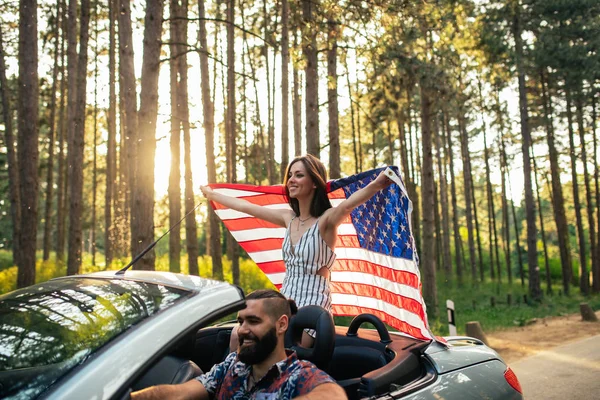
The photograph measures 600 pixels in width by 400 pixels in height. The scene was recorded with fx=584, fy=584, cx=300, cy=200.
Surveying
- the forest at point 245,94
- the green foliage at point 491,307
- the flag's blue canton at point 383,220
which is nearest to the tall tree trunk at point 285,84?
the forest at point 245,94

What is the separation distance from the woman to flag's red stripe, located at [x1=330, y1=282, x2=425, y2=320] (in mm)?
699

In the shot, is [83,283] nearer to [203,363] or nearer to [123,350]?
[123,350]

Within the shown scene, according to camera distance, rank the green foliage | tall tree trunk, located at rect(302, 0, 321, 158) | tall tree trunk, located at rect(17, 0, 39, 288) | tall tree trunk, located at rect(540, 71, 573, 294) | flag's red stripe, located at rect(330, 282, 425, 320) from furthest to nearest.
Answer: tall tree trunk, located at rect(540, 71, 573, 294), the green foliage, tall tree trunk, located at rect(17, 0, 39, 288), tall tree trunk, located at rect(302, 0, 321, 158), flag's red stripe, located at rect(330, 282, 425, 320)

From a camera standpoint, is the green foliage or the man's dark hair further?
the green foliage

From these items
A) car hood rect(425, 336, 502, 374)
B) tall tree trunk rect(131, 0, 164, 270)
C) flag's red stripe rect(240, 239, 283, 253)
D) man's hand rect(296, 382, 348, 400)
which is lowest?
car hood rect(425, 336, 502, 374)

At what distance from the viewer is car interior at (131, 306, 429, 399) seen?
2896mm

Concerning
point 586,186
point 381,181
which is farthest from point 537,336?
point 586,186

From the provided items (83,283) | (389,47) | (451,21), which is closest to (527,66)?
(451,21)

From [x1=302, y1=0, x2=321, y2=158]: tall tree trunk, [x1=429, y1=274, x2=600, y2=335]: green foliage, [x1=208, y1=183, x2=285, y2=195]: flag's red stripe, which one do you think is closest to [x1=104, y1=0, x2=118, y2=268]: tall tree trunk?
[x1=302, y1=0, x2=321, y2=158]: tall tree trunk

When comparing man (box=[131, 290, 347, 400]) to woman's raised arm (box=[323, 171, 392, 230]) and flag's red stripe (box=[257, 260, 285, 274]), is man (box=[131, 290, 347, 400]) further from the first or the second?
flag's red stripe (box=[257, 260, 285, 274])

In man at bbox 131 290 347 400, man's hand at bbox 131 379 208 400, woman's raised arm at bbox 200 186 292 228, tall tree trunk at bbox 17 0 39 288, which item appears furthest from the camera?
tall tree trunk at bbox 17 0 39 288

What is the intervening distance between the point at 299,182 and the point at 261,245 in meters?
1.89

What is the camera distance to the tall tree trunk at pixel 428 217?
1608cm

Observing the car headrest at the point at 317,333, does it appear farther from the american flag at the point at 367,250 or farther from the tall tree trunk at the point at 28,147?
the tall tree trunk at the point at 28,147
